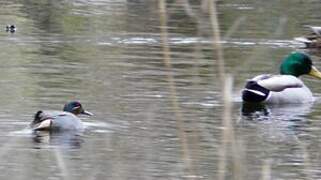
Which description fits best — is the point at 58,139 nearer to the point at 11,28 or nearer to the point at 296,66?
the point at 296,66

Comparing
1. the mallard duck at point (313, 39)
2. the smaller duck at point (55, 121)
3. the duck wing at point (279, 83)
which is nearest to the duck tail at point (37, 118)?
the smaller duck at point (55, 121)

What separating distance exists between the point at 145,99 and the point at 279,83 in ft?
6.73

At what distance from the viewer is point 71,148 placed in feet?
30.2

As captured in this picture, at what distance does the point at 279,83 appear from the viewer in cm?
1350

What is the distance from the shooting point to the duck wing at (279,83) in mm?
13289

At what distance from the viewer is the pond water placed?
5.62 m

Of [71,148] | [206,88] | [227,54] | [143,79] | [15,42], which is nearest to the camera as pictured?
[71,148]

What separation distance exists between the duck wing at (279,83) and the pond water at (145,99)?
0.38m

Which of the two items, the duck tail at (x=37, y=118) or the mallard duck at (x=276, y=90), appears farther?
the mallard duck at (x=276, y=90)

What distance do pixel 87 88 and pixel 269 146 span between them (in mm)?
3799

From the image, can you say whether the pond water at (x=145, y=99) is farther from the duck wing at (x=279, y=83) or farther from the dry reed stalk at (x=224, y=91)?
the duck wing at (x=279, y=83)

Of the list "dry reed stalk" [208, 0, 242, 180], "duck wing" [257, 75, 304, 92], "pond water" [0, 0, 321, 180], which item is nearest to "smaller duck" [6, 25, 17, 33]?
"pond water" [0, 0, 321, 180]

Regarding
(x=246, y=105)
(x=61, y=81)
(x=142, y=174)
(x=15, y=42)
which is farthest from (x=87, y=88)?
(x=142, y=174)

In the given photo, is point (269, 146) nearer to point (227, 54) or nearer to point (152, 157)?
point (152, 157)
